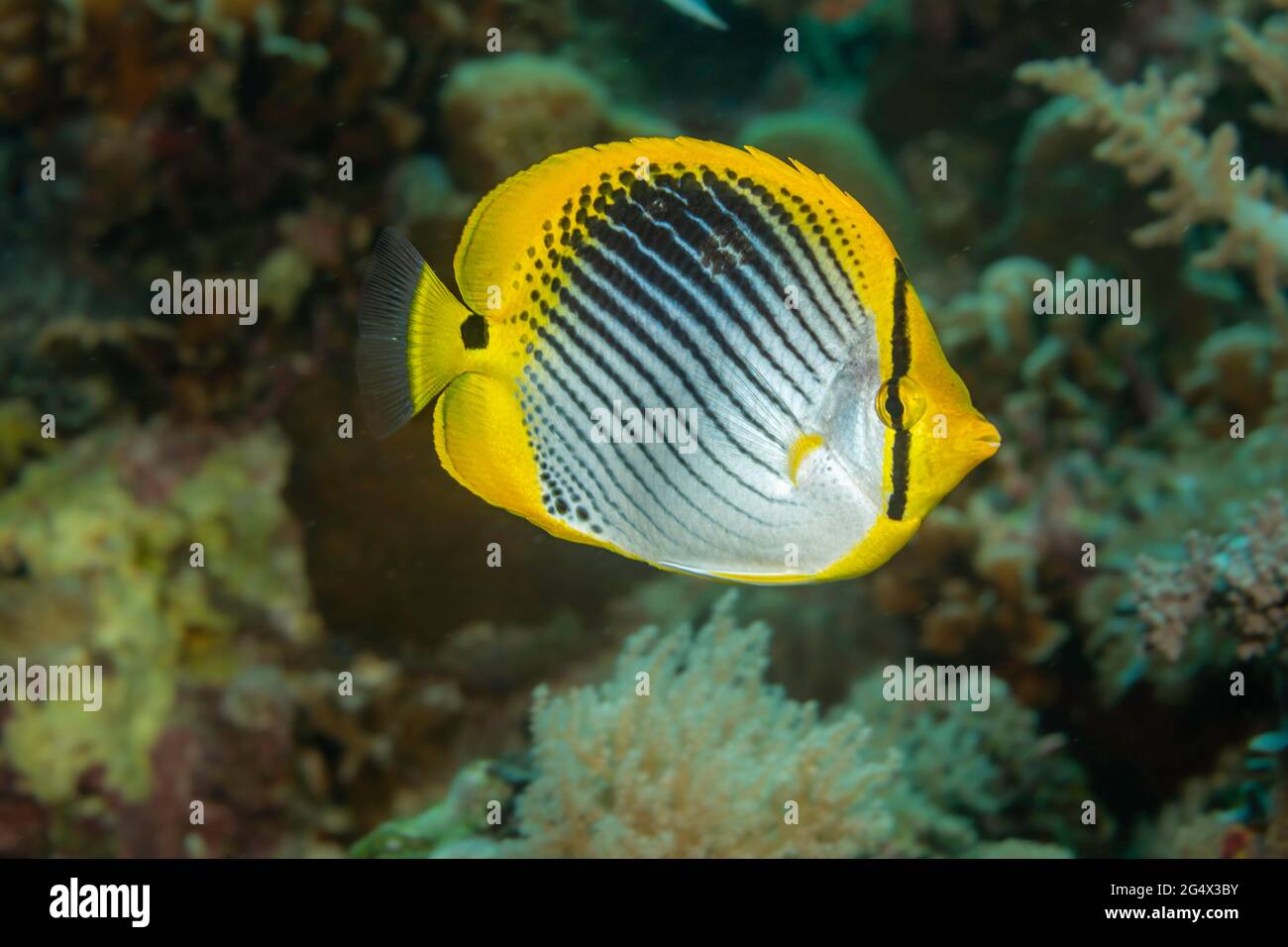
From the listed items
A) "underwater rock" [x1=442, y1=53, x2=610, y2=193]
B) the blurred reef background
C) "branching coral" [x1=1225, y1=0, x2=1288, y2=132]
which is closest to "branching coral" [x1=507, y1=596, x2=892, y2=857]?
the blurred reef background

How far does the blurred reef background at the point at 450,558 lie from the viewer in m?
1.82

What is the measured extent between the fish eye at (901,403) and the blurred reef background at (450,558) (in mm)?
957

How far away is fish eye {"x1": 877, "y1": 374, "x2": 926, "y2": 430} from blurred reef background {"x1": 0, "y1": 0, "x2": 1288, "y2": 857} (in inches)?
37.7

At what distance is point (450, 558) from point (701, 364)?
143 centimetres

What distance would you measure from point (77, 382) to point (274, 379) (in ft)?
1.56

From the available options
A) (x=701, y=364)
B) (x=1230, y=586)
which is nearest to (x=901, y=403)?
(x=701, y=364)

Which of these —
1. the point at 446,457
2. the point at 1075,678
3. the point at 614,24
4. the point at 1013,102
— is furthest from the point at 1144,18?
the point at 446,457

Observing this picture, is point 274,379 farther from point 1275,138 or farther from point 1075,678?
point 1275,138

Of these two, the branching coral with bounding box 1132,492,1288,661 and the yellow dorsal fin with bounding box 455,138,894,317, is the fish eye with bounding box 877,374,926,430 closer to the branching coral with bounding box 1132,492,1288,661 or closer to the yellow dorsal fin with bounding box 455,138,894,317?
the yellow dorsal fin with bounding box 455,138,894,317

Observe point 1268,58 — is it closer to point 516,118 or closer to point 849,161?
point 849,161

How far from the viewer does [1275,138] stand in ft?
9.49

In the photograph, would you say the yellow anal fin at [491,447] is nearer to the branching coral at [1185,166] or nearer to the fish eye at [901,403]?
the fish eye at [901,403]

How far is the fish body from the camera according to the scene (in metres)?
0.86

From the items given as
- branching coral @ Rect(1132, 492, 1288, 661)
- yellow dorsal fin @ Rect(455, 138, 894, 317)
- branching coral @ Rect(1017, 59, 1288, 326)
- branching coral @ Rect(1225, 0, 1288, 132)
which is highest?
branching coral @ Rect(1225, 0, 1288, 132)
